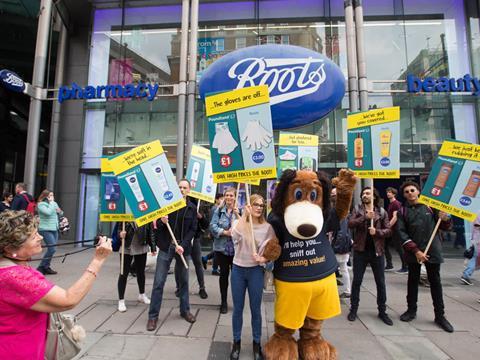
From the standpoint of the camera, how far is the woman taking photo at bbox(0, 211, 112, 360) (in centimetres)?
169

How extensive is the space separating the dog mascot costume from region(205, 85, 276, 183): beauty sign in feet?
1.21

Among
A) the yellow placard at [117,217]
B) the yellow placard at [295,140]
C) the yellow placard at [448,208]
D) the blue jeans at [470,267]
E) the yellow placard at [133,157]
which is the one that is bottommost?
the blue jeans at [470,267]

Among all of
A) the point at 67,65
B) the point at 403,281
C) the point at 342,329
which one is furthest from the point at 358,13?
the point at 67,65

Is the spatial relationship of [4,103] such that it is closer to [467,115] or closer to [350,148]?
[350,148]

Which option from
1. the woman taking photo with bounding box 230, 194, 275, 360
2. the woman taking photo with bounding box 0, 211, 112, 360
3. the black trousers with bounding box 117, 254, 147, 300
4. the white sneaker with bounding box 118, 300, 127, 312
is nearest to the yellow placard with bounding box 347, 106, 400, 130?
the woman taking photo with bounding box 230, 194, 275, 360

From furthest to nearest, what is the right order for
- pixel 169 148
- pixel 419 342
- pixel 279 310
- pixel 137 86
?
pixel 169 148, pixel 137 86, pixel 419 342, pixel 279 310

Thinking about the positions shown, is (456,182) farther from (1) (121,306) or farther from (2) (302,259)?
(1) (121,306)

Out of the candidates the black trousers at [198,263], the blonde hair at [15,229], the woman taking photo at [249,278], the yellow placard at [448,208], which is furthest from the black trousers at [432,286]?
the blonde hair at [15,229]

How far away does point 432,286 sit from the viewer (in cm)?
446

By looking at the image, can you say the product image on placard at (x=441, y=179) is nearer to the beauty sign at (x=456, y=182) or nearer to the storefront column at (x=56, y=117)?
the beauty sign at (x=456, y=182)

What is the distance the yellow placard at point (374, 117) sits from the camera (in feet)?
14.6

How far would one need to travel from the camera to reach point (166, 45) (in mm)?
12258

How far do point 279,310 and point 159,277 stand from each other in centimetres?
186

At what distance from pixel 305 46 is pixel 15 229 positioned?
11.8 m
